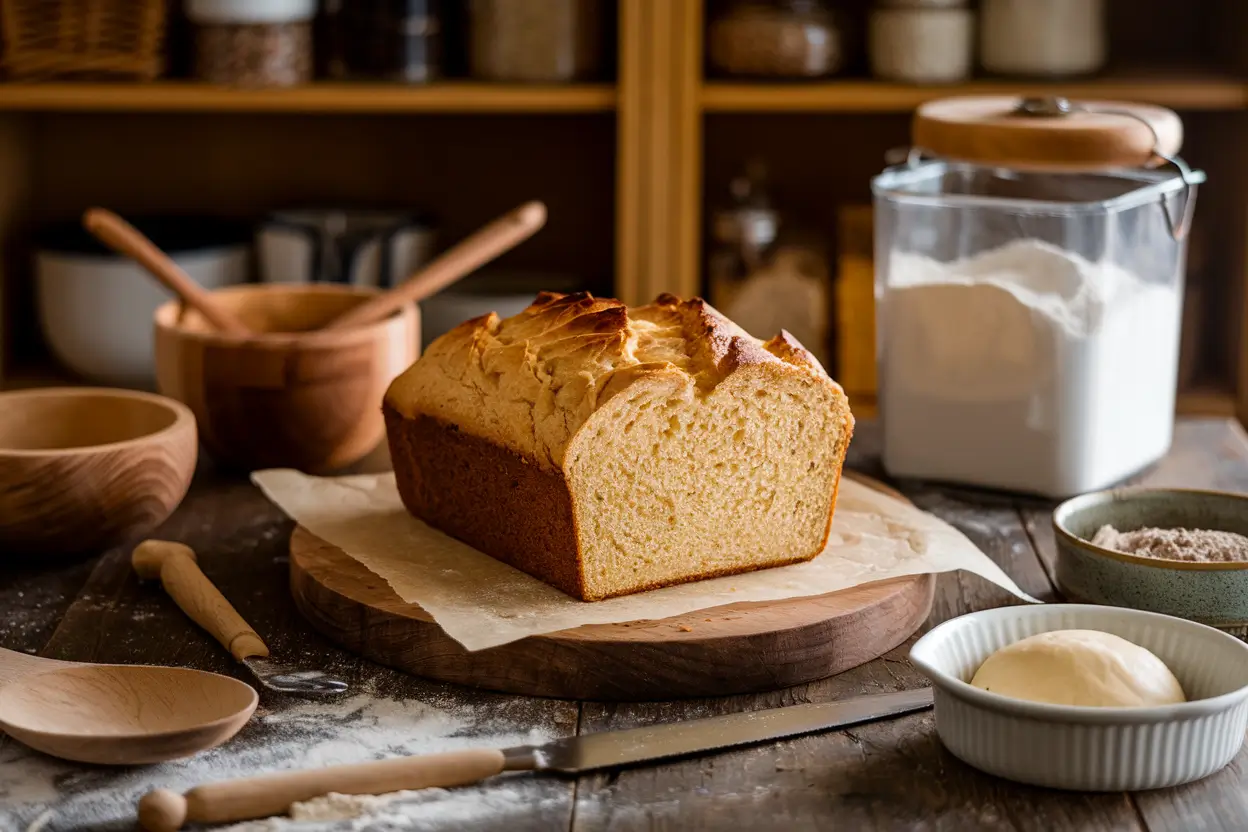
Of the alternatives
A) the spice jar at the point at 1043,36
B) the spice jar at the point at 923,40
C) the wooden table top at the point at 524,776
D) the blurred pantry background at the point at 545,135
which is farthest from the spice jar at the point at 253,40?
the wooden table top at the point at 524,776

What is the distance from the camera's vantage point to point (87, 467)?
3.87ft

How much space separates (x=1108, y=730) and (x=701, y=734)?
24 centimetres

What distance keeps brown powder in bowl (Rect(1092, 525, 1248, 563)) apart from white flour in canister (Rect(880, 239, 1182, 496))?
0.23m

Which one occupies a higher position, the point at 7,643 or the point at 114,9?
the point at 114,9

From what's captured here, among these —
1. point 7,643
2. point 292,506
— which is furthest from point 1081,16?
point 7,643

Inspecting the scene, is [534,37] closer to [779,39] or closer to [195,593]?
[779,39]

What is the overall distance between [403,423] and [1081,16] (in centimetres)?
120

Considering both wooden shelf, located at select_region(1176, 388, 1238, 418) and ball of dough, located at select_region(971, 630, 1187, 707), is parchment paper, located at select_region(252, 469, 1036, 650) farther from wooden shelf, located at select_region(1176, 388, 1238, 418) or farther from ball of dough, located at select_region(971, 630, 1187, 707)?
wooden shelf, located at select_region(1176, 388, 1238, 418)

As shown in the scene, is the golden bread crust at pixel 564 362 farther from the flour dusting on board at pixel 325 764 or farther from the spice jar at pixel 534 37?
the spice jar at pixel 534 37

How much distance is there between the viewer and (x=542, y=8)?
2070 mm

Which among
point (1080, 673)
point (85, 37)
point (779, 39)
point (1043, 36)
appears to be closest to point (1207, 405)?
point (1043, 36)

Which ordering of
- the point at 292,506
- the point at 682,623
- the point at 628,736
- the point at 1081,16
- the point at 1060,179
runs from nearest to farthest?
1. the point at 628,736
2. the point at 682,623
3. the point at 292,506
4. the point at 1060,179
5. the point at 1081,16

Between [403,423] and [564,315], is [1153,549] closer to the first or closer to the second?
[564,315]

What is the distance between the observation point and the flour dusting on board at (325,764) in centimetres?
84
